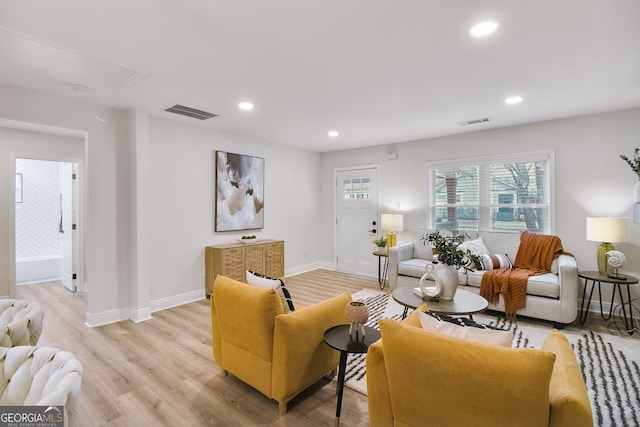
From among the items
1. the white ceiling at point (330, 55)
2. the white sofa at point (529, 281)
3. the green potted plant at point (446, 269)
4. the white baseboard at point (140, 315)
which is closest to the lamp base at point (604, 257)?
the white sofa at point (529, 281)

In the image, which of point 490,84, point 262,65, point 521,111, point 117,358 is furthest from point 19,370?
point 521,111

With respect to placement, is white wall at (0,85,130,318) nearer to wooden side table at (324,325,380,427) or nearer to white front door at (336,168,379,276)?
wooden side table at (324,325,380,427)

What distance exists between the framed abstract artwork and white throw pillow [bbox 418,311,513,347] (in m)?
3.82

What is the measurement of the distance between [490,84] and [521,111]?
1145 millimetres

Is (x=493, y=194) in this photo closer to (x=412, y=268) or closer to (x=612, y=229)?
(x=612, y=229)

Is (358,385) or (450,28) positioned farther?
(358,385)

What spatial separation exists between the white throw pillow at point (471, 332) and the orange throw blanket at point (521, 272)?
2524 millimetres

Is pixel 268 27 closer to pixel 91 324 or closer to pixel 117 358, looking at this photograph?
pixel 117 358

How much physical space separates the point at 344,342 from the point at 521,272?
2.91 metres

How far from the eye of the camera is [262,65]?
2.59 metres

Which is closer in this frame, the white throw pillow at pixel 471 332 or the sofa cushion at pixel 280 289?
the white throw pillow at pixel 471 332

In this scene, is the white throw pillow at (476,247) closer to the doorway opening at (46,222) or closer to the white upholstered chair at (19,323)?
the white upholstered chair at (19,323)

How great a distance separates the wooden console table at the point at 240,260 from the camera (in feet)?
14.4

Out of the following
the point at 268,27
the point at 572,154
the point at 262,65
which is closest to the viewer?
the point at 268,27
